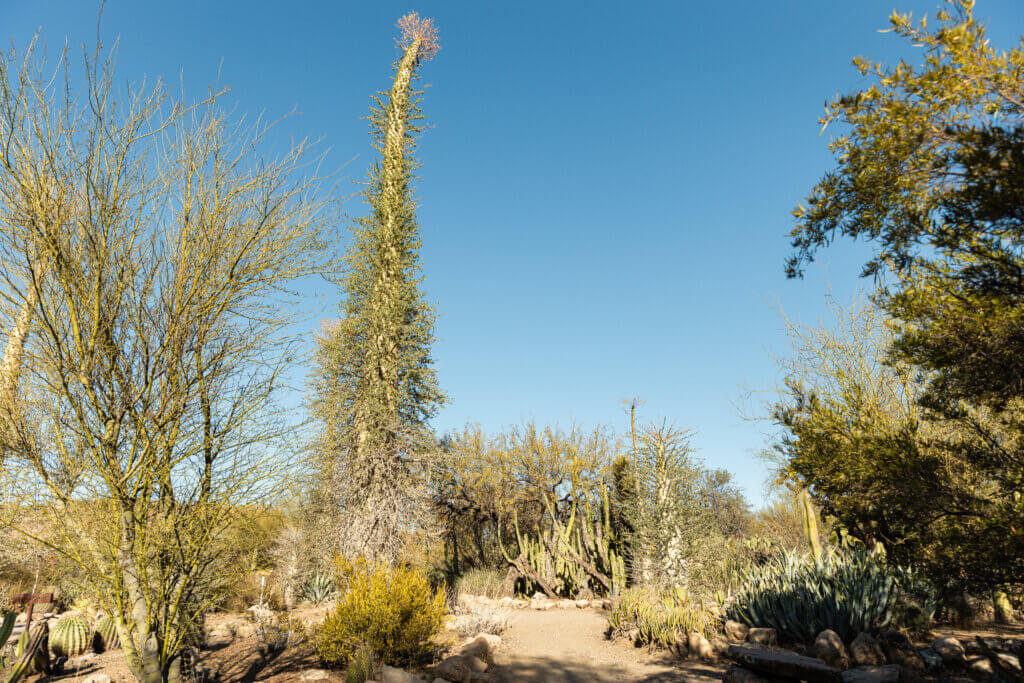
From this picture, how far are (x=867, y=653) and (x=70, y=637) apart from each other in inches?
428

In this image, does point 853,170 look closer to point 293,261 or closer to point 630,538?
point 293,261

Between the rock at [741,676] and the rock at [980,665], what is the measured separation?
235 centimetres

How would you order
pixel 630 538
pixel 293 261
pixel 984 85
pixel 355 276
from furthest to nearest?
pixel 355 276 < pixel 630 538 < pixel 293 261 < pixel 984 85

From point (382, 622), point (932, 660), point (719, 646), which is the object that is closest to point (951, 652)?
point (932, 660)

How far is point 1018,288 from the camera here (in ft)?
12.2

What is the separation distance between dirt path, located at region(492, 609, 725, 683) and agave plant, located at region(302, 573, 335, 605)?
6052mm

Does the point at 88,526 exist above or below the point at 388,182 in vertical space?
below

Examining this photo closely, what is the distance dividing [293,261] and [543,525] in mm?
11484

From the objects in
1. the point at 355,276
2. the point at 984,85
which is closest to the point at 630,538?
the point at 355,276

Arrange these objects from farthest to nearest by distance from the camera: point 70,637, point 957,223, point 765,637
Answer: point 70,637 → point 765,637 → point 957,223

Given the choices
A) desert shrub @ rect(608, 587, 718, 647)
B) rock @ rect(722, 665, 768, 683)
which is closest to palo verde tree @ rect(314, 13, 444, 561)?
desert shrub @ rect(608, 587, 718, 647)

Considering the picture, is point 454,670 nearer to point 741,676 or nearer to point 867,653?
point 741,676

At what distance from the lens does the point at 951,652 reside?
223 inches

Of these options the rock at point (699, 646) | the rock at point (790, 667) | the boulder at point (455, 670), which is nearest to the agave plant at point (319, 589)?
the boulder at point (455, 670)
